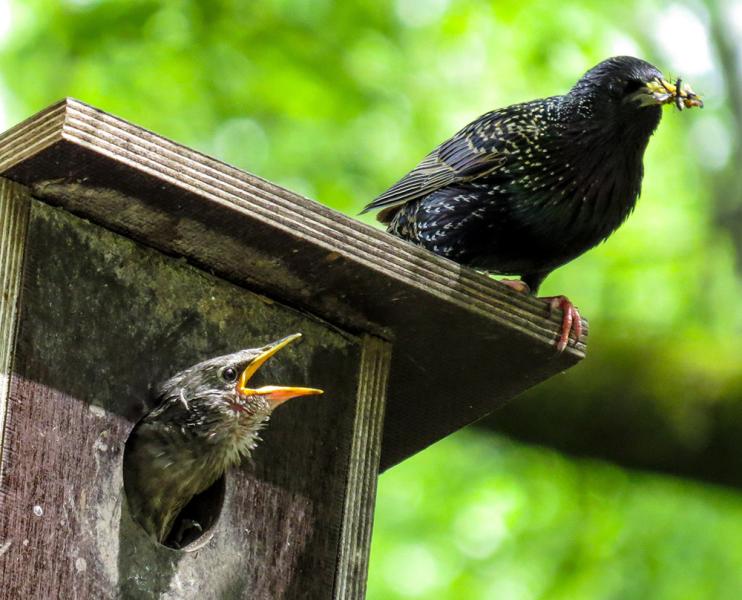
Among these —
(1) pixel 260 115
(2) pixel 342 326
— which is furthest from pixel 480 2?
(2) pixel 342 326

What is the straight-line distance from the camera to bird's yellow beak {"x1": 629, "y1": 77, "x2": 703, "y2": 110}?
400cm

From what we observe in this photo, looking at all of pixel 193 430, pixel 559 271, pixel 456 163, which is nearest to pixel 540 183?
pixel 456 163

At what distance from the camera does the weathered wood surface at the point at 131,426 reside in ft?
9.51

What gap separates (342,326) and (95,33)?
402 cm

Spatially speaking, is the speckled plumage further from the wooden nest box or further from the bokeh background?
the bokeh background

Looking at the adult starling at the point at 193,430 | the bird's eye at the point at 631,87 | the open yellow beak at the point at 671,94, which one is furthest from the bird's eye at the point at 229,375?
the bird's eye at the point at 631,87

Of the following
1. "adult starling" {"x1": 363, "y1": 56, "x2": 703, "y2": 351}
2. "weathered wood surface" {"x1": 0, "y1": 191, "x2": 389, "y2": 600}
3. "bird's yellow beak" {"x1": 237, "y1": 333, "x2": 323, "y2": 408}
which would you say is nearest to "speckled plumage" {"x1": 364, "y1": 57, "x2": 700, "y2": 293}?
"adult starling" {"x1": 363, "y1": 56, "x2": 703, "y2": 351}

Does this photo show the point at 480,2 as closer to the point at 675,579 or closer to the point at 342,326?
the point at 675,579

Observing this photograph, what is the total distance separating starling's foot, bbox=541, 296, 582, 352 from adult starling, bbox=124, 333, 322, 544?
0.71 meters

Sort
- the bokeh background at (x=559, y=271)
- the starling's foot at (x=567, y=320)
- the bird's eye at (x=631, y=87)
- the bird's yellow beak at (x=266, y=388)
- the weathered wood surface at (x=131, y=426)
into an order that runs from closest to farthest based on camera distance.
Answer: the weathered wood surface at (x=131, y=426), the bird's yellow beak at (x=266, y=388), the starling's foot at (x=567, y=320), the bird's eye at (x=631, y=87), the bokeh background at (x=559, y=271)

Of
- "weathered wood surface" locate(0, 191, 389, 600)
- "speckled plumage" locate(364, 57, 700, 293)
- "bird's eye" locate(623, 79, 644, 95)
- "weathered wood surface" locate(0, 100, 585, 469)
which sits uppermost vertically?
"bird's eye" locate(623, 79, 644, 95)

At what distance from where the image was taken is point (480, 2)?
331 inches

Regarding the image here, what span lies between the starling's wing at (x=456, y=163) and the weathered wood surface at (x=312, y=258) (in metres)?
0.72

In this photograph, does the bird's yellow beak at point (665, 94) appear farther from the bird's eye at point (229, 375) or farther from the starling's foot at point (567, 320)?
the bird's eye at point (229, 375)
